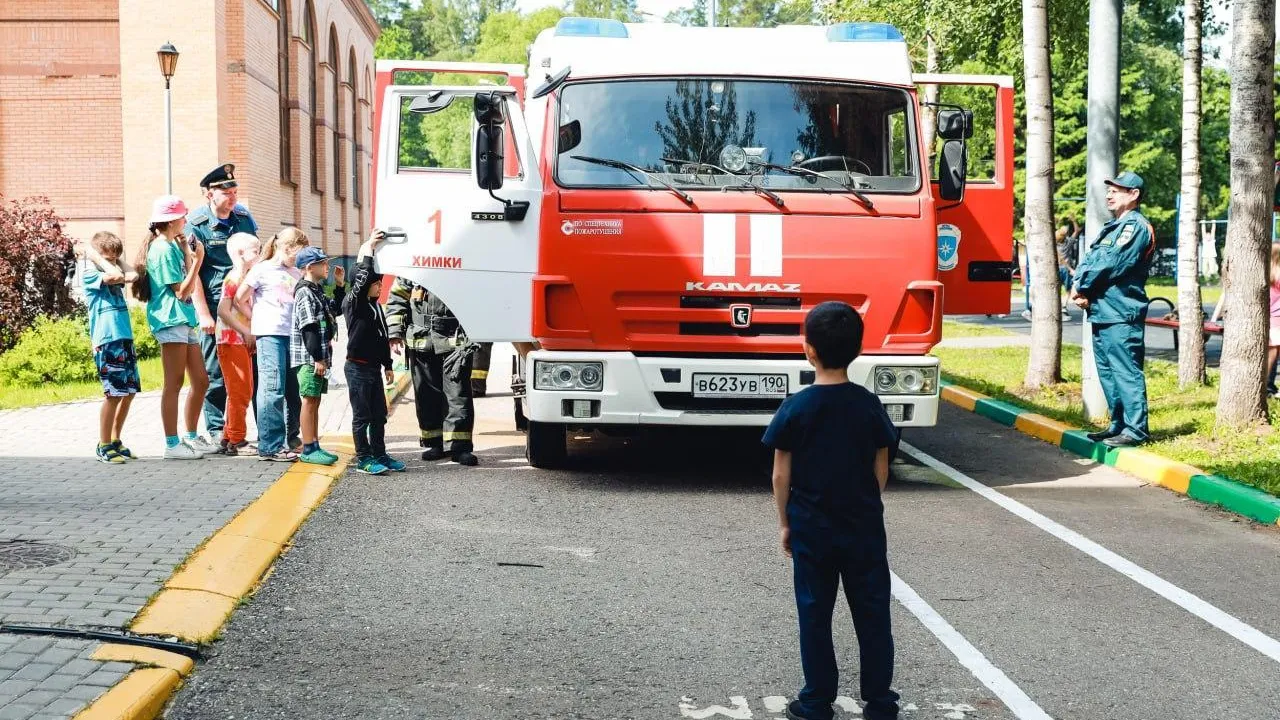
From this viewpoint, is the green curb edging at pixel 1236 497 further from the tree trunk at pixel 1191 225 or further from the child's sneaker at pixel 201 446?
the child's sneaker at pixel 201 446

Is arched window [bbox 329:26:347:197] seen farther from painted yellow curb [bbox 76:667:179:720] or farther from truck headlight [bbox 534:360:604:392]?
painted yellow curb [bbox 76:667:179:720]

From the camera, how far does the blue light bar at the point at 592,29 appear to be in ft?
29.9

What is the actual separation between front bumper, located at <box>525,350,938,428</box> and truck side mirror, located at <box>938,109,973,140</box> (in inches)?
60.4

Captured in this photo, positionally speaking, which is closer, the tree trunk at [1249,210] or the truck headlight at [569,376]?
the truck headlight at [569,376]

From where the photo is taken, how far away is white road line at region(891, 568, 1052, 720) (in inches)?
182

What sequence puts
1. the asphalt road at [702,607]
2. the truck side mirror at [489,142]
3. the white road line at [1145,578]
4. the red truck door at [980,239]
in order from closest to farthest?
the asphalt road at [702,607]
the white road line at [1145,578]
the truck side mirror at [489,142]
the red truck door at [980,239]

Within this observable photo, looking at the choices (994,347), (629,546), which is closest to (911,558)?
(629,546)

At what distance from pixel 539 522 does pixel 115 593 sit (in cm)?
267

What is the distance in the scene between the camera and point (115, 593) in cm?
564

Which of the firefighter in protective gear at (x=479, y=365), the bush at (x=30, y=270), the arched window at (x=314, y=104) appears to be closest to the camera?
the firefighter in protective gear at (x=479, y=365)

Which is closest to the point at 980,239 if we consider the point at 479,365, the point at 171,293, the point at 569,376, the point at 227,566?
the point at 569,376

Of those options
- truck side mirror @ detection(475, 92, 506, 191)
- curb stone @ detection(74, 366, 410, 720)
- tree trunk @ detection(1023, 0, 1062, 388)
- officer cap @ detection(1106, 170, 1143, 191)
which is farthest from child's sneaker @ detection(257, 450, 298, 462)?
tree trunk @ detection(1023, 0, 1062, 388)

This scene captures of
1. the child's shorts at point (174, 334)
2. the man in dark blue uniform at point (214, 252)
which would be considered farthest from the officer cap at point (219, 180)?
the child's shorts at point (174, 334)

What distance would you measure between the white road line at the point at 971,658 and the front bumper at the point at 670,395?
7.69ft
